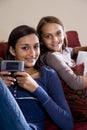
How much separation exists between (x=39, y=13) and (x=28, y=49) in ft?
4.95

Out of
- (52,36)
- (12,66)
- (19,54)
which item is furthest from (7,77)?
(52,36)

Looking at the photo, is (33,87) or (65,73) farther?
(65,73)

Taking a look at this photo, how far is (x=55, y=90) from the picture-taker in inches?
49.5

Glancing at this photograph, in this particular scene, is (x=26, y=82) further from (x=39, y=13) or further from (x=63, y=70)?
(x=39, y=13)

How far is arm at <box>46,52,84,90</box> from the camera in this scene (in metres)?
1.29

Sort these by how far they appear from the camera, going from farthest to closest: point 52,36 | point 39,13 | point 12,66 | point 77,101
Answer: point 39,13
point 52,36
point 77,101
point 12,66

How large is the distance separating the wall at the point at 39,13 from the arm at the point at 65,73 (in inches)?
48.6

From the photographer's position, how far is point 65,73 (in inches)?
51.9

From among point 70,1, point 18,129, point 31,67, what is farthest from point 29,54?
point 70,1

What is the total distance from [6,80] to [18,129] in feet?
0.97

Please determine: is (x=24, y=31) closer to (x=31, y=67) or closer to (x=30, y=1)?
(x=31, y=67)

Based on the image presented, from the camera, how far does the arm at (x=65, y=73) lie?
129cm

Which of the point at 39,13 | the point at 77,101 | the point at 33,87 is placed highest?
the point at 39,13

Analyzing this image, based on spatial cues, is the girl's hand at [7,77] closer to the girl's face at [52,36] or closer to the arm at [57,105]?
the arm at [57,105]
